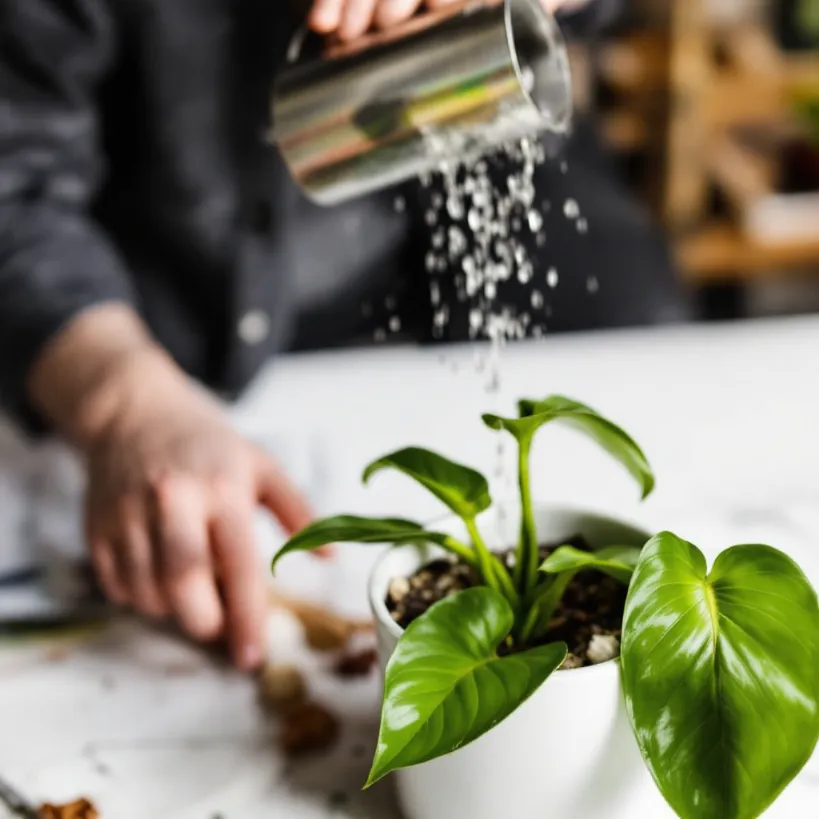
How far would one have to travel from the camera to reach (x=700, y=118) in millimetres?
1732

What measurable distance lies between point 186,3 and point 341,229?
0.24 meters

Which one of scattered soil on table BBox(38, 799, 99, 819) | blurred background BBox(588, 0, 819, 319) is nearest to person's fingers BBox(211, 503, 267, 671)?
scattered soil on table BBox(38, 799, 99, 819)

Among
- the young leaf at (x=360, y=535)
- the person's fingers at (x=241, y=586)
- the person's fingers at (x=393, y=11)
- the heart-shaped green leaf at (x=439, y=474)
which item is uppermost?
the person's fingers at (x=393, y=11)

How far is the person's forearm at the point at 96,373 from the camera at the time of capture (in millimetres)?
685

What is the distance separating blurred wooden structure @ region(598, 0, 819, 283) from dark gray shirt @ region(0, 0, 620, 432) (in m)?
0.87

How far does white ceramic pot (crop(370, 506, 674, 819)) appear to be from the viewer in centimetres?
37

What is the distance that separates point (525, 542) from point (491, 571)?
0.02 meters

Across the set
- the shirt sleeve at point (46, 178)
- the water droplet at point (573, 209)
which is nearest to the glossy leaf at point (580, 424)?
the shirt sleeve at point (46, 178)

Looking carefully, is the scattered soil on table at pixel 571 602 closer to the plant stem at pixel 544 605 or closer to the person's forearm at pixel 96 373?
the plant stem at pixel 544 605

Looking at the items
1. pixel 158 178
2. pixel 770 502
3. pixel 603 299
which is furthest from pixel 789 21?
pixel 770 502

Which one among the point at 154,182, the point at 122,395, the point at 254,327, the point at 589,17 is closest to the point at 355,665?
the point at 122,395

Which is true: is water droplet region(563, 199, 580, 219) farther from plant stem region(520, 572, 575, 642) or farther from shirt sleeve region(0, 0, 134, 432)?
plant stem region(520, 572, 575, 642)

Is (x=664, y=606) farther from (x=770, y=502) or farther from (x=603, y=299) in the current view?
(x=603, y=299)

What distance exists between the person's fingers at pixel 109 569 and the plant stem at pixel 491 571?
0.81 ft
